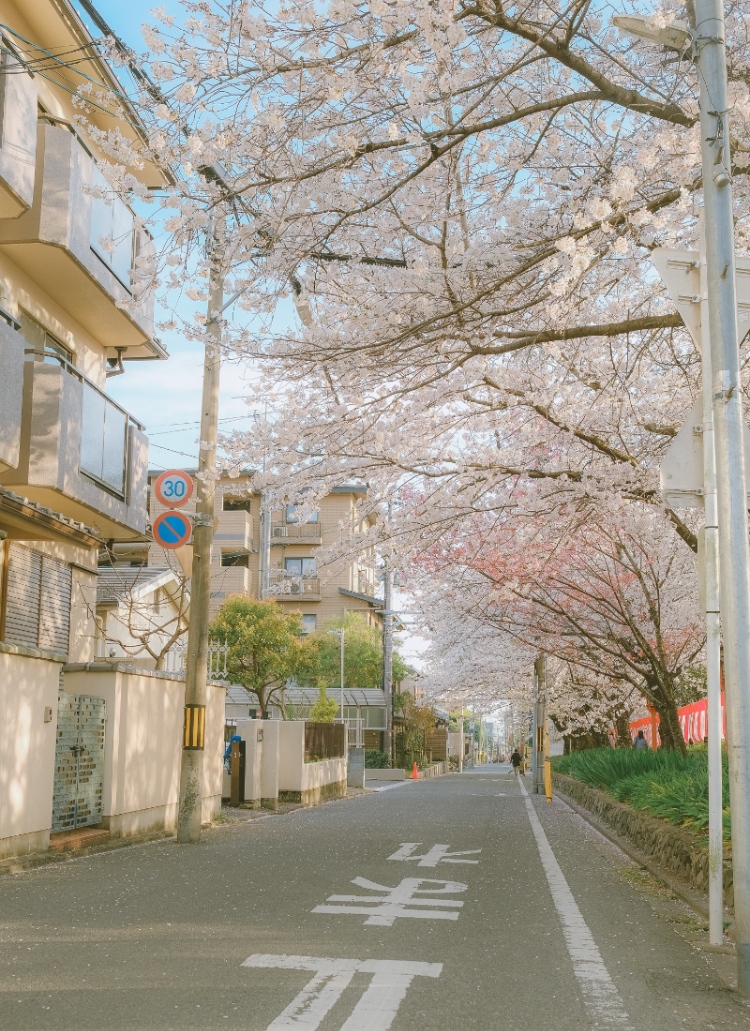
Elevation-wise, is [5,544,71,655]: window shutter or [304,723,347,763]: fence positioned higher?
[5,544,71,655]: window shutter

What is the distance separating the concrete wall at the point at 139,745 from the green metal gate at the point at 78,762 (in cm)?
15

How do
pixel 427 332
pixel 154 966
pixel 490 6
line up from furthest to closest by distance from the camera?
pixel 427 332 → pixel 490 6 → pixel 154 966

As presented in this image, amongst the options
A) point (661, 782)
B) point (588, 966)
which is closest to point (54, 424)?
point (588, 966)

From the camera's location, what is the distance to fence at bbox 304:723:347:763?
79.8 ft

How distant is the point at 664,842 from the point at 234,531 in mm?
40463

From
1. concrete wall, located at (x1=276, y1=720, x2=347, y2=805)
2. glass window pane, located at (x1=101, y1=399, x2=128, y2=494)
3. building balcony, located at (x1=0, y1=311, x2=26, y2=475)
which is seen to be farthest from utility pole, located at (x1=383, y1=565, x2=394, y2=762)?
building balcony, located at (x1=0, y1=311, x2=26, y2=475)

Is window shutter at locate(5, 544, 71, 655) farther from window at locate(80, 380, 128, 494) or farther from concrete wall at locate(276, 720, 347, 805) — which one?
concrete wall at locate(276, 720, 347, 805)

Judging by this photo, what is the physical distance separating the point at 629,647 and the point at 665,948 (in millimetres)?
12276

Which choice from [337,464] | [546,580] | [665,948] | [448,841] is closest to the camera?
[665,948]

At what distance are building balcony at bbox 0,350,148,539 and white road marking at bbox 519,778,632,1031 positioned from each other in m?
7.69

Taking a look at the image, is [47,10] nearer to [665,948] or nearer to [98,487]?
[98,487]

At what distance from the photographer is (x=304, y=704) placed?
161ft

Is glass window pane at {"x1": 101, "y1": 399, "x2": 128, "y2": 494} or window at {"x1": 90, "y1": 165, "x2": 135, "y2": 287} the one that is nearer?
window at {"x1": 90, "y1": 165, "x2": 135, "y2": 287}

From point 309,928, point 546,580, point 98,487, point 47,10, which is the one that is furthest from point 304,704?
point 309,928
